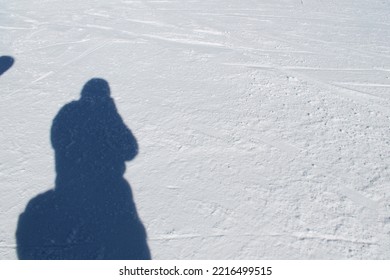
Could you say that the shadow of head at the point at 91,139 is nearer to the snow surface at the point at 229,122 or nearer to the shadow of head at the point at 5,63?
the snow surface at the point at 229,122

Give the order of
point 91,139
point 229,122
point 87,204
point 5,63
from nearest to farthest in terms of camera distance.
A: point 87,204 < point 91,139 < point 229,122 < point 5,63

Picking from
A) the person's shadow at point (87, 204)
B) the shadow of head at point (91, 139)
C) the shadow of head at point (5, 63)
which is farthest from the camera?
the shadow of head at point (5, 63)

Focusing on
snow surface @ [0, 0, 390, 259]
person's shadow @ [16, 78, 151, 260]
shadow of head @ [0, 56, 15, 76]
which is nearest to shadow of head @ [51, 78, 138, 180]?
person's shadow @ [16, 78, 151, 260]

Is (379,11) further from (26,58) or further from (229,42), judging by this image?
(26,58)

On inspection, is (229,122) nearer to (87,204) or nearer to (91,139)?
(91,139)

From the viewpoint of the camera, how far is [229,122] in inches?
168

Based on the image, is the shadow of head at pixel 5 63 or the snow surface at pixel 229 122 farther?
the shadow of head at pixel 5 63

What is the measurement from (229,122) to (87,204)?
2.03 m

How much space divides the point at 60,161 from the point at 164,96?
179 centimetres

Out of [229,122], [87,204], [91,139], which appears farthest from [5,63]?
[229,122]

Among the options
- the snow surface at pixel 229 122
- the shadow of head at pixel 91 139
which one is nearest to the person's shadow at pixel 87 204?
the shadow of head at pixel 91 139

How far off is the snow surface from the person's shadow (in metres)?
0.12

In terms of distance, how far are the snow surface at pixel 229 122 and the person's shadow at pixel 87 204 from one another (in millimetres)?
120

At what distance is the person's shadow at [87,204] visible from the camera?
2928 millimetres
